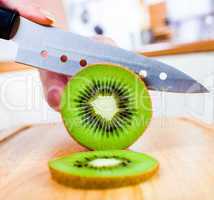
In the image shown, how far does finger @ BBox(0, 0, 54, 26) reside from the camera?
0.79 meters

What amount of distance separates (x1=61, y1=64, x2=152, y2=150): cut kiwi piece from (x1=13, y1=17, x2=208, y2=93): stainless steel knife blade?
5cm

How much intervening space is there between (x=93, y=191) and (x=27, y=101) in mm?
971

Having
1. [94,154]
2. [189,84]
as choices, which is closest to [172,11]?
[189,84]

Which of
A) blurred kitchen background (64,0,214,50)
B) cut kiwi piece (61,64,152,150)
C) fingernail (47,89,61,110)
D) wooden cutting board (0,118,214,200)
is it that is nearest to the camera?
wooden cutting board (0,118,214,200)

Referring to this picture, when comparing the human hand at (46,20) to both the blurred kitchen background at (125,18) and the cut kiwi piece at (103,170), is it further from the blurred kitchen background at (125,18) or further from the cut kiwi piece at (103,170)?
the blurred kitchen background at (125,18)

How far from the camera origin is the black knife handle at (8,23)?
30.0 inches

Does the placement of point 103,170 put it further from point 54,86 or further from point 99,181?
point 54,86

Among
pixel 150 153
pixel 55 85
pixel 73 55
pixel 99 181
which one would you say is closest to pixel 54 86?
pixel 55 85

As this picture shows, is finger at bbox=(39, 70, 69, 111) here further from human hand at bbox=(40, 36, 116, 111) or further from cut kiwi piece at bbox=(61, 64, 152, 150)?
cut kiwi piece at bbox=(61, 64, 152, 150)

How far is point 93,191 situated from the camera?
505 mm

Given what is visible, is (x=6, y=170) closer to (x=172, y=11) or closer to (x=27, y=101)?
(x=27, y=101)

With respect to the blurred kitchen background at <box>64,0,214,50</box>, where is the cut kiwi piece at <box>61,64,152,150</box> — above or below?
below

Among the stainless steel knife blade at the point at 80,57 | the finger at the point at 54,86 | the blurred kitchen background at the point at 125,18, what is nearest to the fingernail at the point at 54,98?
the finger at the point at 54,86

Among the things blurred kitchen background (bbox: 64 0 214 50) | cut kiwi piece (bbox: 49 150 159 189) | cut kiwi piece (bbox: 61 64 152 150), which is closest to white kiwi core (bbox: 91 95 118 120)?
cut kiwi piece (bbox: 61 64 152 150)
